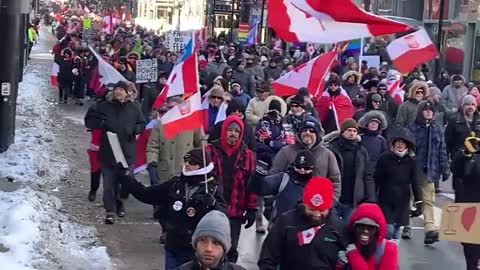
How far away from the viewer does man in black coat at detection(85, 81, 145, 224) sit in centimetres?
1134

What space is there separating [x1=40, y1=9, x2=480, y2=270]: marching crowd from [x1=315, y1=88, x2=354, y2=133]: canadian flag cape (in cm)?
2

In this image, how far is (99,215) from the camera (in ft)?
39.1

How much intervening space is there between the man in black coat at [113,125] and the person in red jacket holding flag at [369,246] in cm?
581

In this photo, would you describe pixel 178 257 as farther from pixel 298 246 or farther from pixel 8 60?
pixel 8 60

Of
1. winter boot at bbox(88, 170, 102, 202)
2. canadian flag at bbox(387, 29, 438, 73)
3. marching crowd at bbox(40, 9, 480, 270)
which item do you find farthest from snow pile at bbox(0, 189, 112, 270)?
canadian flag at bbox(387, 29, 438, 73)

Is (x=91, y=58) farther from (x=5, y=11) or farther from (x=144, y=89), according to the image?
(x=5, y=11)

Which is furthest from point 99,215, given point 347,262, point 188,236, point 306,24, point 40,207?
point 347,262

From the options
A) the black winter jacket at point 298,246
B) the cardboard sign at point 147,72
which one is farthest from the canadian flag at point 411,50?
the black winter jacket at point 298,246

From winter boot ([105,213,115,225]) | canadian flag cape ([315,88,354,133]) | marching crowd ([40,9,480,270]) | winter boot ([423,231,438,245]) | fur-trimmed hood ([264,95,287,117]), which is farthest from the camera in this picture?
canadian flag cape ([315,88,354,133])

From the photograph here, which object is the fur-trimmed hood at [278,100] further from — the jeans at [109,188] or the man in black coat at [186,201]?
the man in black coat at [186,201]

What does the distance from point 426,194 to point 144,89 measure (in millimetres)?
8446

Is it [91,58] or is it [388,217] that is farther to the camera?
[91,58]

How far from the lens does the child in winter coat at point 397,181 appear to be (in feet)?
31.3

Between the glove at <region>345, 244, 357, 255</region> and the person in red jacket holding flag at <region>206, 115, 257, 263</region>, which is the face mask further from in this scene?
the glove at <region>345, 244, 357, 255</region>
